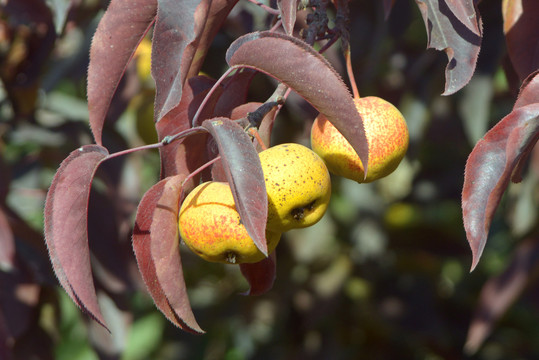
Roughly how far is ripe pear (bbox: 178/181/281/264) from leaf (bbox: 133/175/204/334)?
0.02 meters

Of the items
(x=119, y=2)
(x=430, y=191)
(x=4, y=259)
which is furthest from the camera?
(x=430, y=191)

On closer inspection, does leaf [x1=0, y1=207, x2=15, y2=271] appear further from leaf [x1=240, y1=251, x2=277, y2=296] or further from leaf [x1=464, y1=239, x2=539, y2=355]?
leaf [x1=464, y1=239, x2=539, y2=355]

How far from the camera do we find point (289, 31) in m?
0.79

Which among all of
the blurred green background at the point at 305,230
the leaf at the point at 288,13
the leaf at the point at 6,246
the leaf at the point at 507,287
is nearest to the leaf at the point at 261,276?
the leaf at the point at 288,13

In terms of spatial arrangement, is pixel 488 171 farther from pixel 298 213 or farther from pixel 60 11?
pixel 60 11

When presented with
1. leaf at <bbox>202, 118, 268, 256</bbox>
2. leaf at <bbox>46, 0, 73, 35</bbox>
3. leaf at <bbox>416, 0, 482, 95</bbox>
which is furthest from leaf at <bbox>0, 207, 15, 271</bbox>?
A: leaf at <bbox>416, 0, 482, 95</bbox>

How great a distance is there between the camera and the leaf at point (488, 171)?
739mm

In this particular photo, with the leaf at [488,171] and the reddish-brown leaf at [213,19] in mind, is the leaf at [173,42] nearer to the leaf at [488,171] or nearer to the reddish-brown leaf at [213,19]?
the reddish-brown leaf at [213,19]

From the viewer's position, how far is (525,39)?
95 centimetres

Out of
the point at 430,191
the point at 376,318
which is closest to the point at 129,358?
the point at 376,318

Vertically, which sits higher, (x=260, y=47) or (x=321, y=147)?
(x=260, y=47)

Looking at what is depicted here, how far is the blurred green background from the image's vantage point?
156 centimetres

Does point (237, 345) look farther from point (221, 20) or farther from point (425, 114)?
point (221, 20)

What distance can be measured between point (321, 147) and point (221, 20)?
21 cm
